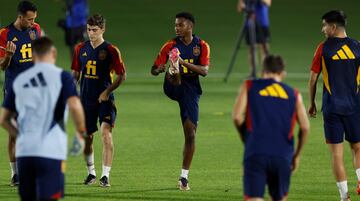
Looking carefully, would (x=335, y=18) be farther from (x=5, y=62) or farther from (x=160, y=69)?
(x=5, y=62)

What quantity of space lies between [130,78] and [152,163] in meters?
13.6

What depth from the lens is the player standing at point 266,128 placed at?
1015 centimetres

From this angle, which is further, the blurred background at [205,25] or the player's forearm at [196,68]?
the blurred background at [205,25]

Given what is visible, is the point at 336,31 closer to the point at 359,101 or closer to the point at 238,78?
the point at 359,101

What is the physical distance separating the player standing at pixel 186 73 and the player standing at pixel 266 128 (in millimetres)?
4327

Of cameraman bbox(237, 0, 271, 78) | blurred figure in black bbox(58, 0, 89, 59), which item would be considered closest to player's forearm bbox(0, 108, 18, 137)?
cameraman bbox(237, 0, 271, 78)

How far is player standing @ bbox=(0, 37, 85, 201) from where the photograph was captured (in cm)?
1005

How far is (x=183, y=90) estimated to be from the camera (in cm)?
1481

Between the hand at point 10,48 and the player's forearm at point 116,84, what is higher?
the hand at point 10,48

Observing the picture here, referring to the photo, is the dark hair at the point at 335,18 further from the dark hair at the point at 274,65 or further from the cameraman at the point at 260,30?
the cameraman at the point at 260,30

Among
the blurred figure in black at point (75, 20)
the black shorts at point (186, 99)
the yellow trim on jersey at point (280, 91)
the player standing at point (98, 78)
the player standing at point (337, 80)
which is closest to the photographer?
the yellow trim on jersey at point (280, 91)

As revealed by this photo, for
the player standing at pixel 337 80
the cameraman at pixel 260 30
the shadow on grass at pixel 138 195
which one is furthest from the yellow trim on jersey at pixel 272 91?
the cameraman at pixel 260 30

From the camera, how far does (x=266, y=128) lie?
33.4 feet

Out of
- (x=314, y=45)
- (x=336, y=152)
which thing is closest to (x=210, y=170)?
(x=336, y=152)
